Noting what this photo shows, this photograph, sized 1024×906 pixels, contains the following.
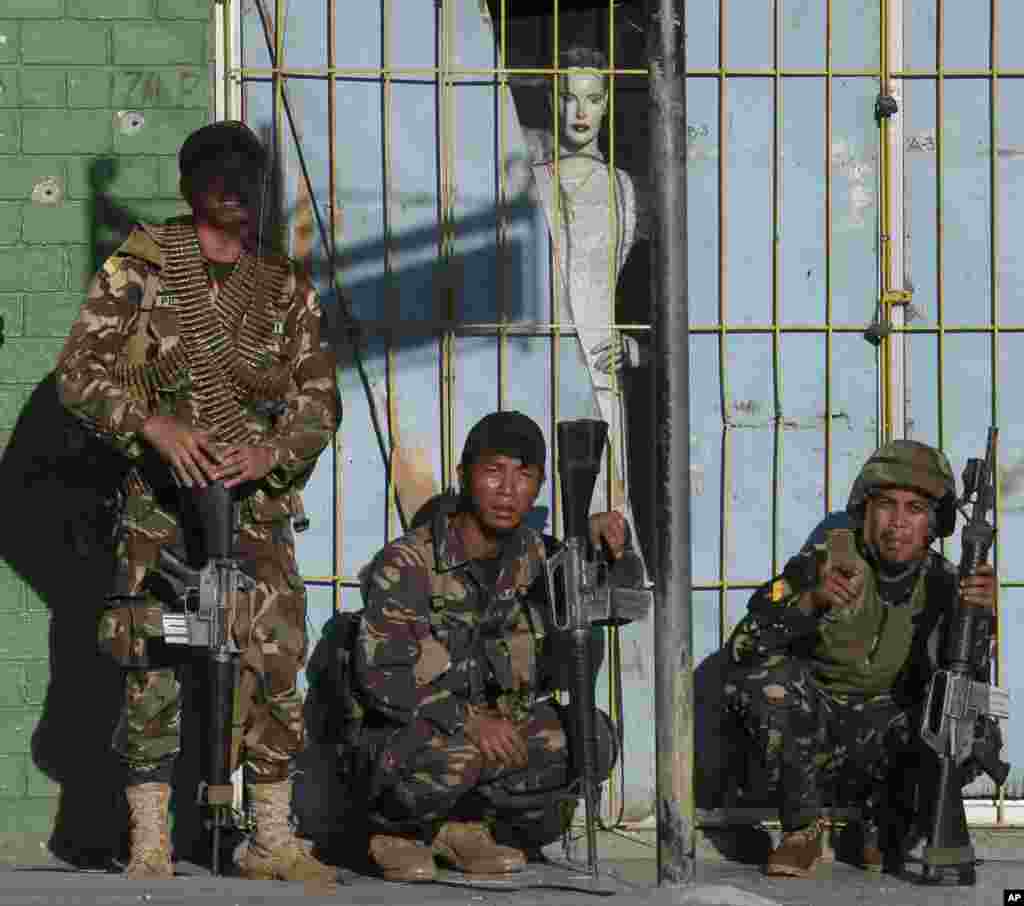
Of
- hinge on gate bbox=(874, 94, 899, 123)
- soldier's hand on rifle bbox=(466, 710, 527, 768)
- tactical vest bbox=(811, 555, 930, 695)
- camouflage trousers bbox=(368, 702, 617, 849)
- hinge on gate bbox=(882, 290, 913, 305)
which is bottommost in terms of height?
camouflage trousers bbox=(368, 702, 617, 849)

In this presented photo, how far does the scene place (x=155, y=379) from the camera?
7.54 metres

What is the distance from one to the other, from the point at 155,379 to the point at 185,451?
1.09ft

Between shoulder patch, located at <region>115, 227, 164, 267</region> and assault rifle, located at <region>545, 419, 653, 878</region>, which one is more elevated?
shoulder patch, located at <region>115, 227, 164, 267</region>

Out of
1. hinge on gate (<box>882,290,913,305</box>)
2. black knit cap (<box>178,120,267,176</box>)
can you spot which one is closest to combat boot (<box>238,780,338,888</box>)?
black knit cap (<box>178,120,267,176</box>)

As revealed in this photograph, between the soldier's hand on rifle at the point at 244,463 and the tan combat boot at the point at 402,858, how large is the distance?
3.81ft

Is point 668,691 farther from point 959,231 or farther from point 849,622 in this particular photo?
point 959,231

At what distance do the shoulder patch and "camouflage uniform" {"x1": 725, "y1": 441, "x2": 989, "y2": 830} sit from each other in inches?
85.2

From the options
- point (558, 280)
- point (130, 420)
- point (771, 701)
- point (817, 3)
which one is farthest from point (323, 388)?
point (817, 3)

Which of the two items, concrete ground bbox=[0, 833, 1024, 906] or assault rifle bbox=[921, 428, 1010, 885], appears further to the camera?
assault rifle bbox=[921, 428, 1010, 885]

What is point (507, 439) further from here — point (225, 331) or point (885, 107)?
point (885, 107)

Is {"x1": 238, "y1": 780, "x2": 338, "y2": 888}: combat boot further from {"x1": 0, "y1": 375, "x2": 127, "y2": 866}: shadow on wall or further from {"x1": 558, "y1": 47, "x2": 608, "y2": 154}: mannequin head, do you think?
{"x1": 558, "y1": 47, "x2": 608, "y2": 154}: mannequin head

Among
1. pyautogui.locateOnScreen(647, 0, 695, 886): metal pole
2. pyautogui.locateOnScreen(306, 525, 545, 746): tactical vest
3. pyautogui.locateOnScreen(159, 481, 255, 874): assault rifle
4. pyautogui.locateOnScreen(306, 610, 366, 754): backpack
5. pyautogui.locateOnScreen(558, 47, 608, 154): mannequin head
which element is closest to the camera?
pyautogui.locateOnScreen(647, 0, 695, 886): metal pole

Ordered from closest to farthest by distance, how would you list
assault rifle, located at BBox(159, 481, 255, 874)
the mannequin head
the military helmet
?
1. assault rifle, located at BBox(159, 481, 255, 874)
2. the military helmet
3. the mannequin head

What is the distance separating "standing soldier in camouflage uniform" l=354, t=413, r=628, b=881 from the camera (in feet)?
24.6
